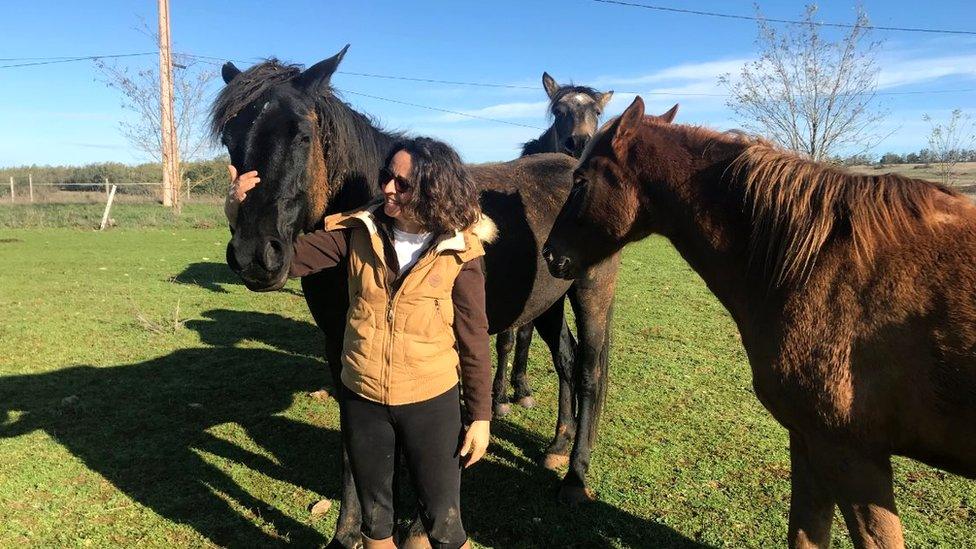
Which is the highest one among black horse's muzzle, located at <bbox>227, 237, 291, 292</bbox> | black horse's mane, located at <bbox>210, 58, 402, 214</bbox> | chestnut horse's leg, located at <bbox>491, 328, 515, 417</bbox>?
black horse's mane, located at <bbox>210, 58, 402, 214</bbox>

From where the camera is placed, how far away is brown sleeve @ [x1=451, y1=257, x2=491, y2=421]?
7.82 feet

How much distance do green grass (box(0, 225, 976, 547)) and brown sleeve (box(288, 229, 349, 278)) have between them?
5.61 feet

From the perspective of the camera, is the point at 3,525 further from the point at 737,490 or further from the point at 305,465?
the point at 737,490

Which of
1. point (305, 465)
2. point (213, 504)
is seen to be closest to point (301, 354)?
point (305, 465)

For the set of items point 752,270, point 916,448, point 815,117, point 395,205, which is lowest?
point 916,448

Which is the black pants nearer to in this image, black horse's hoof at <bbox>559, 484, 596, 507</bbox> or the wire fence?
black horse's hoof at <bbox>559, 484, 596, 507</bbox>

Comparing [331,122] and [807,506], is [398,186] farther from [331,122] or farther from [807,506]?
[807,506]

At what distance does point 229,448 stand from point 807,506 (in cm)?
382

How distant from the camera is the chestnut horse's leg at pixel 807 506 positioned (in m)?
2.52

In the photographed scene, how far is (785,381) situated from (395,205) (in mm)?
1626

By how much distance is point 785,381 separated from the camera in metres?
2.15

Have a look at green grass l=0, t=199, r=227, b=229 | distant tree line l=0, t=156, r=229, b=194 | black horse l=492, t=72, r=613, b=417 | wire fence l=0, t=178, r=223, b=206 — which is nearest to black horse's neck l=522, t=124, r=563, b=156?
black horse l=492, t=72, r=613, b=417

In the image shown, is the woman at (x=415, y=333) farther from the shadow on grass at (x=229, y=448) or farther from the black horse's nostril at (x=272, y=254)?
the shadow on grass at (x=229, y=448)

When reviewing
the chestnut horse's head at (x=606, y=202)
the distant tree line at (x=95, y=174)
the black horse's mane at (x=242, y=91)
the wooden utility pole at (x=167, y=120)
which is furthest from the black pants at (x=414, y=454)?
the distant tree line at (x=95, y=174)
